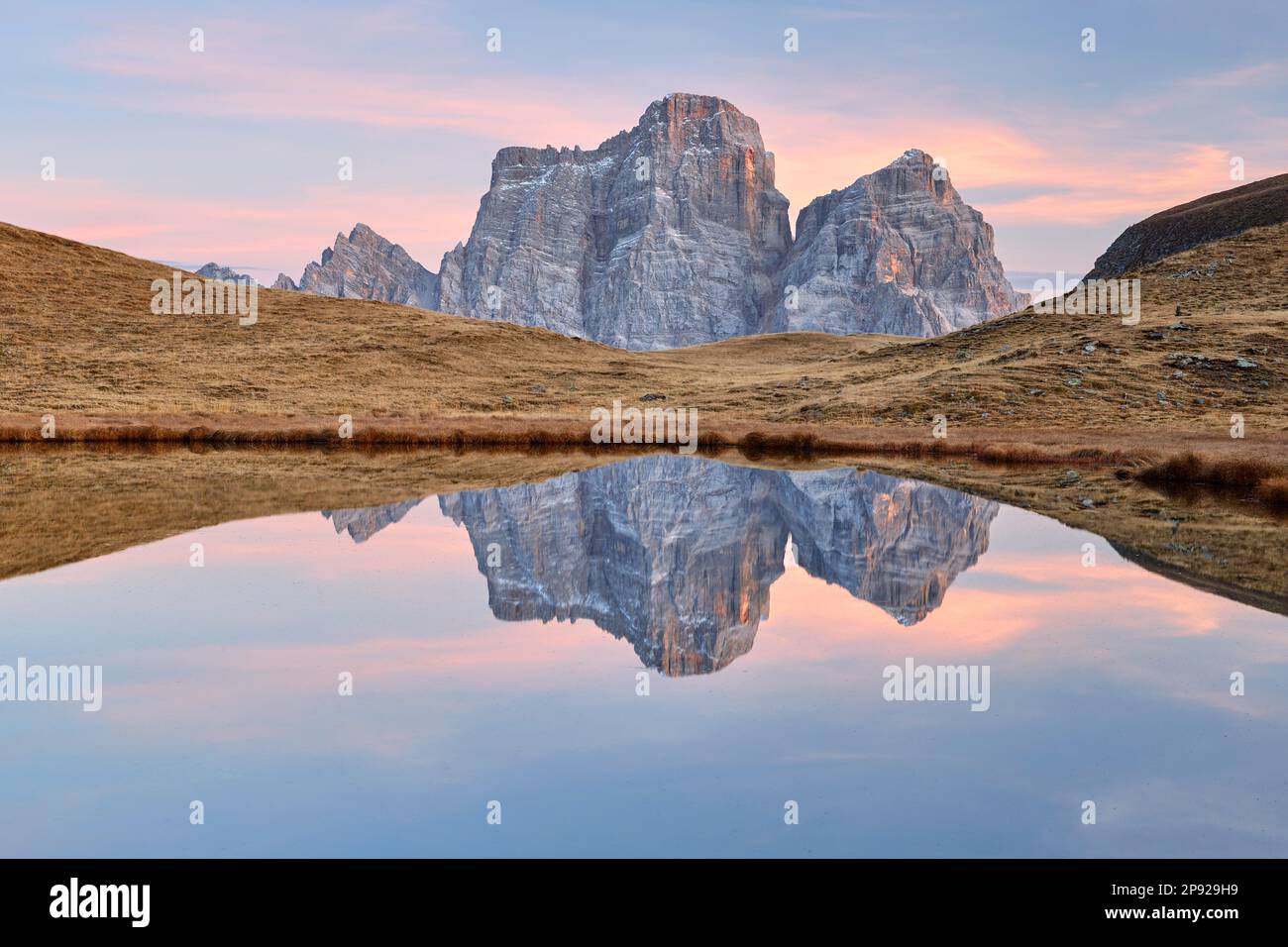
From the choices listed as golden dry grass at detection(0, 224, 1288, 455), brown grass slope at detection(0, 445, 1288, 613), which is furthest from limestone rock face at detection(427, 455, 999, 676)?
golden dry grass at detection(0, 224, 1288, 455)

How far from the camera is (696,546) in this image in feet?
75.2

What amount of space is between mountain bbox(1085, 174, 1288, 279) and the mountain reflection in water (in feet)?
270

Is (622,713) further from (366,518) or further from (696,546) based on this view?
(366,518)

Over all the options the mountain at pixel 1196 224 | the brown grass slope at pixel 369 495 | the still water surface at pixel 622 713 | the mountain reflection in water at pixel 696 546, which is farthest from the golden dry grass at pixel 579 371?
the still water surface at pixel 622 713

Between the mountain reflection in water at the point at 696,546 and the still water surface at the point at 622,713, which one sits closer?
the still water surface at the point at 622,713

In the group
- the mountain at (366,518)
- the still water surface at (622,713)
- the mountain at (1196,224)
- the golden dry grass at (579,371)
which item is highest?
the mountain at (1196,224)

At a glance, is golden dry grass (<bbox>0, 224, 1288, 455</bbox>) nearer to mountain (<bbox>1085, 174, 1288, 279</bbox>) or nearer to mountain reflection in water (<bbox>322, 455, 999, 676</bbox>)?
mountain (<bbox>1085, 174, 1288, 279</bbox>)

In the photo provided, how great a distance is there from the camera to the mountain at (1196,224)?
102812mm

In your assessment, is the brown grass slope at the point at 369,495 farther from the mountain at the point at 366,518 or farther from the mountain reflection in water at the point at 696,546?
the mountain reflection in water at the point at 696,546

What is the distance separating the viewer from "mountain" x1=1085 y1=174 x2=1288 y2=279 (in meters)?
103

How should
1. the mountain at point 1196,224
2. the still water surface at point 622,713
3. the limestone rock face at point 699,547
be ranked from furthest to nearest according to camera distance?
the mountain at point 1196,224 < the limestone rock face at point 699,547 < the still water surface at point 622,713

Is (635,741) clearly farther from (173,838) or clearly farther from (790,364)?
(790,364)

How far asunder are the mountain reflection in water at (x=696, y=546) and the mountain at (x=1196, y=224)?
82.4 meters

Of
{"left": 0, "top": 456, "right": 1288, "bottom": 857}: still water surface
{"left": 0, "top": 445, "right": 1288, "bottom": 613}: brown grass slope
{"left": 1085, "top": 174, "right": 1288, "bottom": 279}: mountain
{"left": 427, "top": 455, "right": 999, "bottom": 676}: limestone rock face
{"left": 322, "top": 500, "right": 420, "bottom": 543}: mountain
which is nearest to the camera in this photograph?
{"left": 0, "top": 456, "right": 1288, "bottom": 857}: still water surface
